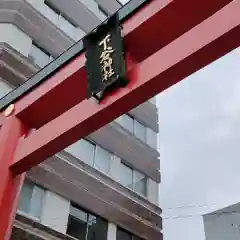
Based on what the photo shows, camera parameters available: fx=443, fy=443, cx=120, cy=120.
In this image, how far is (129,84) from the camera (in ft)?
11.5

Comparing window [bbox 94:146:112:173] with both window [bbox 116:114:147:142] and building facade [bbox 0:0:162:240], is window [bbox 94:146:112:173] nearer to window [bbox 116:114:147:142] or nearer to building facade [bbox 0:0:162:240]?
building facade [bbox 0:0:162:240]

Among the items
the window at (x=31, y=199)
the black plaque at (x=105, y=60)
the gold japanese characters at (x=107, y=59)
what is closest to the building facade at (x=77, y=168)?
the window at (x=31, y=199)

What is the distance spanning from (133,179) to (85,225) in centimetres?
219

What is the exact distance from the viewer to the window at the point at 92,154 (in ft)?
30.3

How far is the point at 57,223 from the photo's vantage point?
7.86 m

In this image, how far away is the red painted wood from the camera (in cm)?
383

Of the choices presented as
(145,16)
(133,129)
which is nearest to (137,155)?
(133,129)

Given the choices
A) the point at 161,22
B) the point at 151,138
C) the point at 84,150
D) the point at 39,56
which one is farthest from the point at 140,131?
the point at 161,22

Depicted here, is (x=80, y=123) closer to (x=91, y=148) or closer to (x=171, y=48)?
(x=171, y=48)

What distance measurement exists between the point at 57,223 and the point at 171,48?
17.3 ft

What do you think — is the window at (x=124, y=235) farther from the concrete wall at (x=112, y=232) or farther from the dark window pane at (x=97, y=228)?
the dark window pane at (x=97, y=228)

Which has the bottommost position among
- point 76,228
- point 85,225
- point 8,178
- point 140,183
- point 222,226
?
point 8,178

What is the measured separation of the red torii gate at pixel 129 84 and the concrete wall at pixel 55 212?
3624 millimetres

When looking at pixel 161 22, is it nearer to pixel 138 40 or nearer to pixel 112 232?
pixel 138 40
